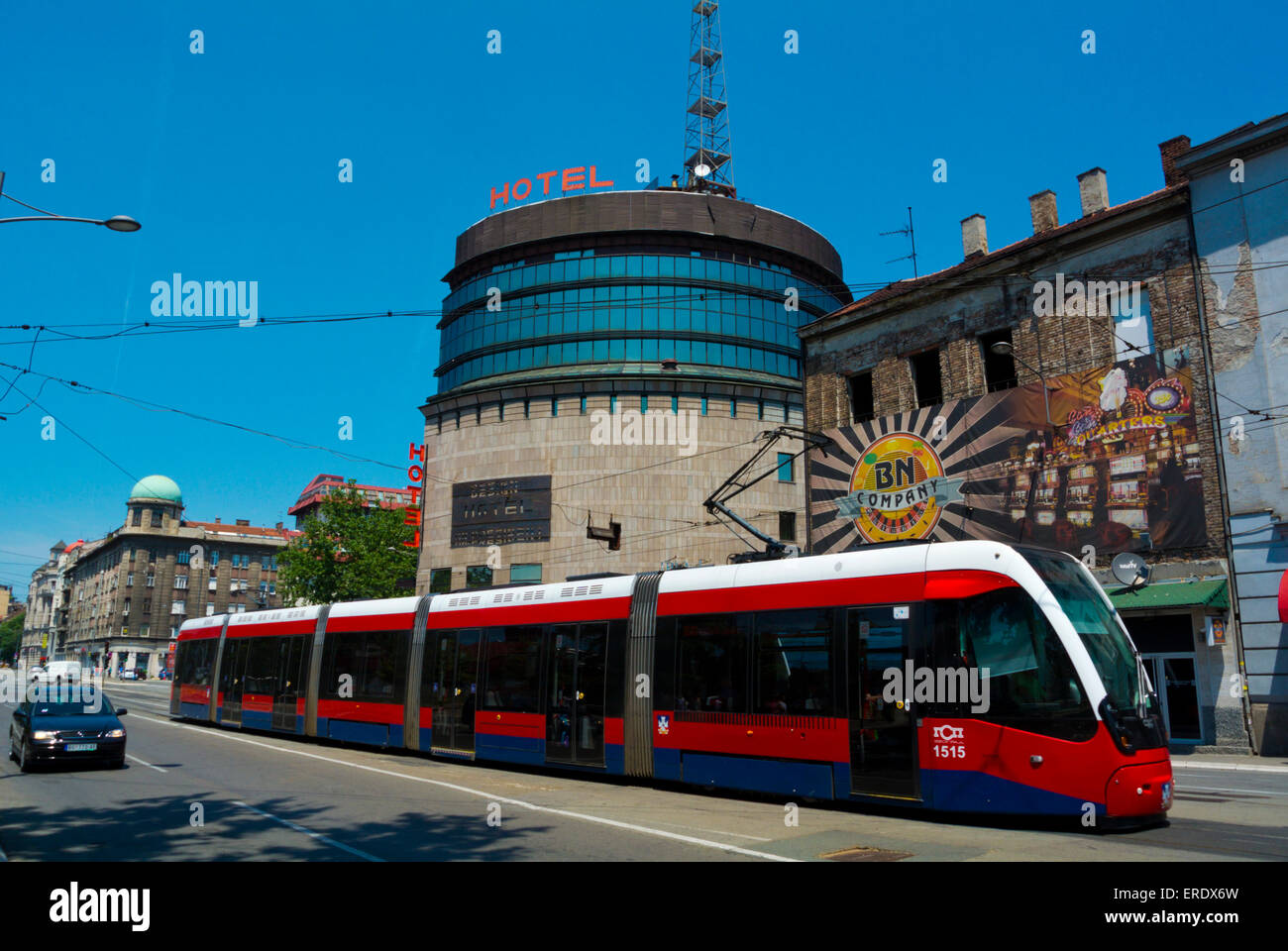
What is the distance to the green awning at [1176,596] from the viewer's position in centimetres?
2100

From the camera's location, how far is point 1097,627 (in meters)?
10.6

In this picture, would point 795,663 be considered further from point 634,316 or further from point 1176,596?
point 634,316

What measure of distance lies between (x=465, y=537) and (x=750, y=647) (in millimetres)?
42380

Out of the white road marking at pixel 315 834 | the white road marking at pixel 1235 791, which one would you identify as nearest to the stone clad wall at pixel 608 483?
the white road marking at pixel 1235 791

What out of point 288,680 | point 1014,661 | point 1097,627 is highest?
point 1097,627

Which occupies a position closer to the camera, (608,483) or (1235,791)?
(1235,791)

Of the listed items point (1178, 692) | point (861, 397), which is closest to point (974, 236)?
point (861, 397)

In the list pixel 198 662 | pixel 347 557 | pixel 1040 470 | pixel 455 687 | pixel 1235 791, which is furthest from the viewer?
pixel 347 557

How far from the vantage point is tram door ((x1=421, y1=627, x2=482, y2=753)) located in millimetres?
17984

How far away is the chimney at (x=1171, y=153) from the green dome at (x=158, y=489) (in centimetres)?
11157

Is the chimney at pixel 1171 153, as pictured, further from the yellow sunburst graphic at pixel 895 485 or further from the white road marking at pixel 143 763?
the white road marking at pixel 143 763

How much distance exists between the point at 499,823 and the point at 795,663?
4.40 meters

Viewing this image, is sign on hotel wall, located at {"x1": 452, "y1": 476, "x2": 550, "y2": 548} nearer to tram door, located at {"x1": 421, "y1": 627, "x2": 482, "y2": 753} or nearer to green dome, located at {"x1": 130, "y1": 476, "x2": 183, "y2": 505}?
tram door, located at {"x1": 421, "y1": 627, "x2": 482, "y2": 753}
